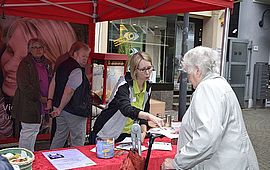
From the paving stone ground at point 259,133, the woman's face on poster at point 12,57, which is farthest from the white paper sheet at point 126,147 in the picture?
the woman's face on poster at point 12,57

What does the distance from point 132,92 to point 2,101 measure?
251cm

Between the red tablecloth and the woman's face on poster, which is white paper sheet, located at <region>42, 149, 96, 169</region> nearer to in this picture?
the red tablecloth

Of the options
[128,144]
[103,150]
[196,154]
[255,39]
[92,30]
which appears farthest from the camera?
[255,39]

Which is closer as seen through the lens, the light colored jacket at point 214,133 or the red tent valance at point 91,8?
the light colored jacket at point 214,133

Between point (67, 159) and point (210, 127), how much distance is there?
1.08m

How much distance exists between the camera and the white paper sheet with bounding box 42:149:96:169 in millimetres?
2102

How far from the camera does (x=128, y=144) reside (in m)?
2.59

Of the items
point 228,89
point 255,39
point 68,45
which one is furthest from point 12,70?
point 255,39

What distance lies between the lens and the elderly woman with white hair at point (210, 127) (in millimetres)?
1681

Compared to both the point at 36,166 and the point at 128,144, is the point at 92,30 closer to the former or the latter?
the point at 128,144

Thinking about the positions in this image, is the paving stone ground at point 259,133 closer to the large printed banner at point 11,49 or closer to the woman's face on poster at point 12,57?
the large printed banner at point 11,49

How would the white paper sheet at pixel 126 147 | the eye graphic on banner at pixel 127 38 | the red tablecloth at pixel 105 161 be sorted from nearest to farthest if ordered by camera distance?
the red tablecloth at pixel 105 161 < the white paper sheet at pixel 126 147 < the eye graphic on banner at pixel 127 38

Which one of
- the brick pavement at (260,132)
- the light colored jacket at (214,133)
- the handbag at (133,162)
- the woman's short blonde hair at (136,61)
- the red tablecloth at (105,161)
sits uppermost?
the woman's short blonde hair at (136,61)

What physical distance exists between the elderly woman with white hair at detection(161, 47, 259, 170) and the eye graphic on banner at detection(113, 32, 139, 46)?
522 centimetres
